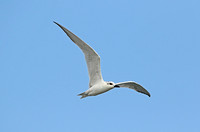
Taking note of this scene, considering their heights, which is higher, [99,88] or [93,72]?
[93,72]

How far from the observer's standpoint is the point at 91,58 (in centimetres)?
1645

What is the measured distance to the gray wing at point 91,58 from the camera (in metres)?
15.7

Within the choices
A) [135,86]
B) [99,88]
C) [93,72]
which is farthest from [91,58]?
[135,86]

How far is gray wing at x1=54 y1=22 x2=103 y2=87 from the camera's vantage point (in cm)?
1571

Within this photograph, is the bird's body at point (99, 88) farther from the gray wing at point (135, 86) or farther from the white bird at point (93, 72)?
the gray wing at point (135, 86)

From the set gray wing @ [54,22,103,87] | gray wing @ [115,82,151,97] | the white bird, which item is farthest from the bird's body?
gray wing @ [115,82,151,97]

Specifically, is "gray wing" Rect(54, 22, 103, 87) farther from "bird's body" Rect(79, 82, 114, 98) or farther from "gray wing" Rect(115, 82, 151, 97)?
"gray wing" Rect(115, 82, 151, 97)

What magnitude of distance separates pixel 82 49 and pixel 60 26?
1607 millimetres

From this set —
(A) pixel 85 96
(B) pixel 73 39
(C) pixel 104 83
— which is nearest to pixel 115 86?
(C) pixel 104 83

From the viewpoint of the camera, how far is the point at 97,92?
17.0m

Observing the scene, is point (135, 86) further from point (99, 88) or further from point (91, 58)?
point (91, 58)

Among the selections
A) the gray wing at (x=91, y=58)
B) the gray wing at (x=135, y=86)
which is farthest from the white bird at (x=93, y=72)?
the gray wing at (x=135, y=86)

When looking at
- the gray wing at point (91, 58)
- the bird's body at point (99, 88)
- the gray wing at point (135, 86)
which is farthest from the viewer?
the gray wing at point (135, 86)

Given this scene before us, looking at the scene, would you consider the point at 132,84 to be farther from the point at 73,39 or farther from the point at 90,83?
the point at 73,39
